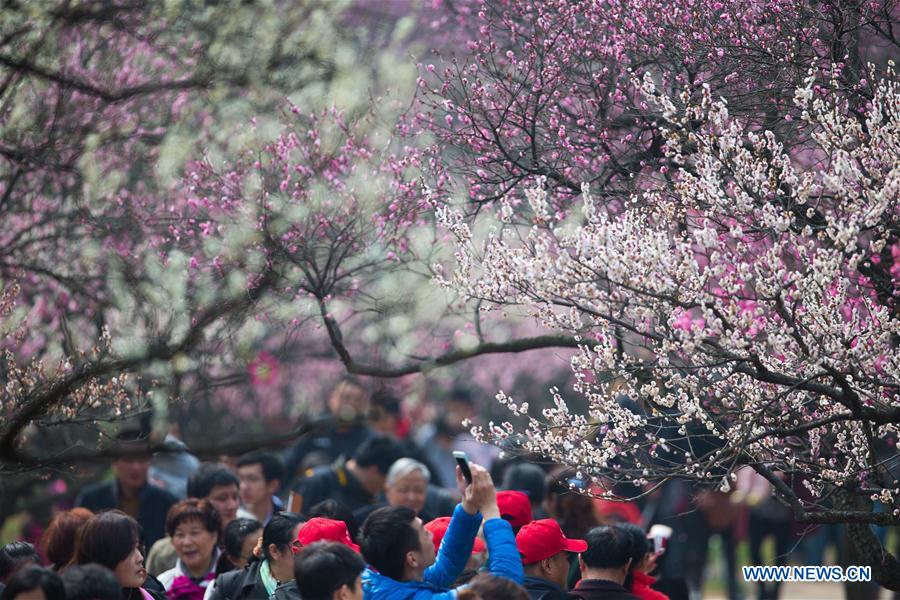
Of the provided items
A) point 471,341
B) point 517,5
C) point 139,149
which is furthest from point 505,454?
point 139,149

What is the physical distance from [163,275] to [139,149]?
180 cm

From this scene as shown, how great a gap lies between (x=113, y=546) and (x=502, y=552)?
1.85 meters

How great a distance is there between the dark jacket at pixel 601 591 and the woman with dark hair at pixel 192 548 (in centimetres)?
262

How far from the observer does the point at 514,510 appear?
7.34 m

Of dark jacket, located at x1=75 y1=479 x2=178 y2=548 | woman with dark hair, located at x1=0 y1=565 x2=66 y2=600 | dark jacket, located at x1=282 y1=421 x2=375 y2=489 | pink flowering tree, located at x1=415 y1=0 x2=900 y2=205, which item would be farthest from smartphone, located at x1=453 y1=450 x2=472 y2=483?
dark jacket, located at x1=282 y1=421 x2=375 y2=489

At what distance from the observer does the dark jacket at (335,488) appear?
10656mm

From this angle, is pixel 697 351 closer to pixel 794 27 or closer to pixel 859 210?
pixel 859 210

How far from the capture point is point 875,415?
229 inches

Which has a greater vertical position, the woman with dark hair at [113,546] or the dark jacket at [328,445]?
the dark jacket at [328,445]

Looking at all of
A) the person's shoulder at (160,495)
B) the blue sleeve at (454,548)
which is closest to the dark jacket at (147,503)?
the person's shoulder at (160,495)

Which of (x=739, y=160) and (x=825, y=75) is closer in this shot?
(x=739, y=160)

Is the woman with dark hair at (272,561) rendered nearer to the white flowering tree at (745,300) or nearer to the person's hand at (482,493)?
the white flowering tree at (745,300)

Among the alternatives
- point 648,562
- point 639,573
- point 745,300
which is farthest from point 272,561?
point 745,300

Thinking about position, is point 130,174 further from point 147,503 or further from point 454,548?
point 454,548
